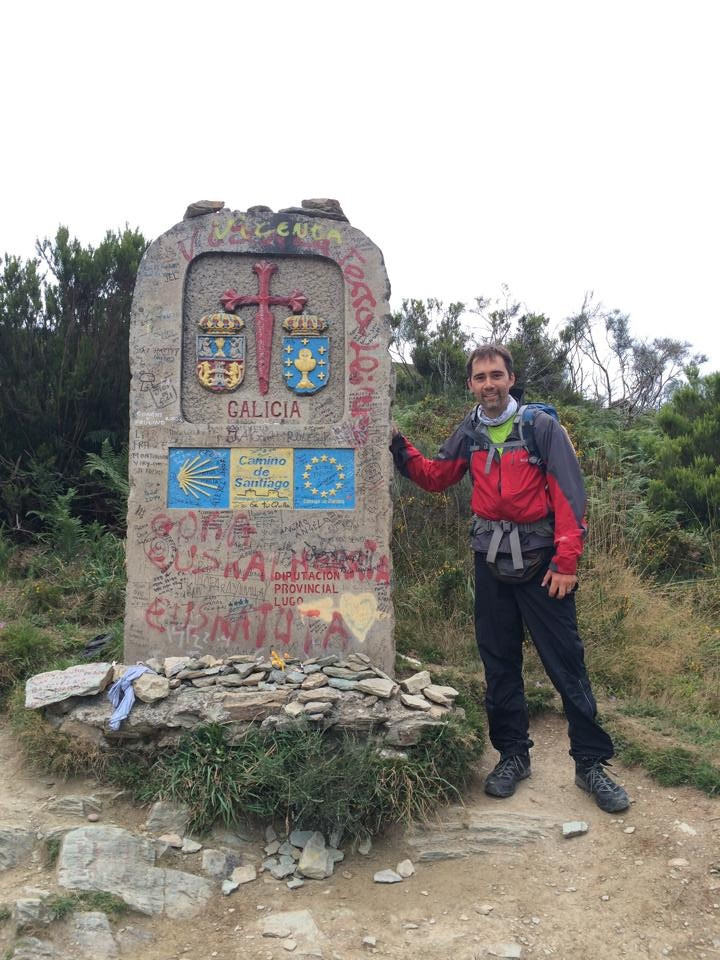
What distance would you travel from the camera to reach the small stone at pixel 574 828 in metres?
3.72

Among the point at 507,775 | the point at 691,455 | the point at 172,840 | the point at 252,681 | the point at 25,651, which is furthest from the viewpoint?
the point at 691,455

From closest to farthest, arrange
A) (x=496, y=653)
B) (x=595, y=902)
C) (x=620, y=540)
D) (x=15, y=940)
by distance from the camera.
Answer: (x=15, y=940) → (x=595, y=902) → (x=496, y=653) → (x=620, y=540)

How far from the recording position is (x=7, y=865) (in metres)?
3.47

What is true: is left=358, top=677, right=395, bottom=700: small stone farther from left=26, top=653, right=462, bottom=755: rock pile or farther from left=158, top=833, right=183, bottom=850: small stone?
left=158, top=833, right=183, bottom=850: small stone

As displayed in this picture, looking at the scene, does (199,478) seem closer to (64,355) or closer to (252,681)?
(252,681)

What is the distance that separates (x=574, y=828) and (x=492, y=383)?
2215mm

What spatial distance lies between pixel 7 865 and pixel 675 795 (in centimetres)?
324

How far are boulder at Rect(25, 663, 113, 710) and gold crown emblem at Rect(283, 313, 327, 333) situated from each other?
2.31m

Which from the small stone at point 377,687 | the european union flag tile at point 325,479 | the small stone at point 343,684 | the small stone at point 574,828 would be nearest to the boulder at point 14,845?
the small stone at point 343,684

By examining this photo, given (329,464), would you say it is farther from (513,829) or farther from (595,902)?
(595,902)

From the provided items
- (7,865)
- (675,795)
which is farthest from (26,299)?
(675,795)

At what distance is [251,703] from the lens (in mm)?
4020

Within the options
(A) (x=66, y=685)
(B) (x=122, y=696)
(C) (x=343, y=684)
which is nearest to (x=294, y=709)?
(C) (x=343, y=684)

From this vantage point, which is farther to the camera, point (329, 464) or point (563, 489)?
point (329, 464)
